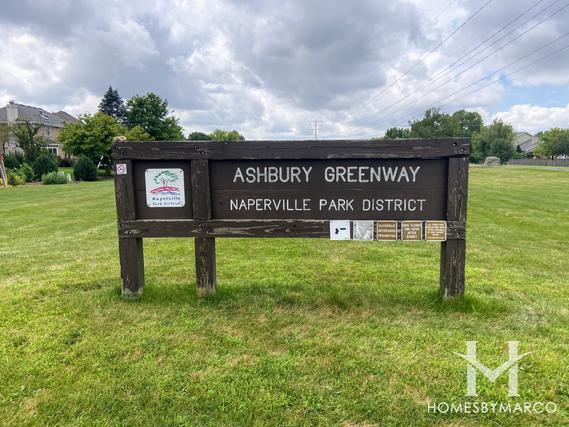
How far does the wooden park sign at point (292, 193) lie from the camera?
374 centimetres

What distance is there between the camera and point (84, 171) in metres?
33.4

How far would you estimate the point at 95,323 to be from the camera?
338 centimetres

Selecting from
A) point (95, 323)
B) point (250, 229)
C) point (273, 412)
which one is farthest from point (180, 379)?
point (250, 229)

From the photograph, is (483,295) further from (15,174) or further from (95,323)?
(15,174)

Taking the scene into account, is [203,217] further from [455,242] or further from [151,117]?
[151,117]

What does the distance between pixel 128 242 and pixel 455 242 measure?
3265 millimetres

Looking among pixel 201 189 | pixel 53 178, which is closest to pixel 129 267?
pixel 201 189

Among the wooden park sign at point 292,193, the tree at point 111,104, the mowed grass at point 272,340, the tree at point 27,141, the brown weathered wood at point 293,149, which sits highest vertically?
the tree at point 111,104

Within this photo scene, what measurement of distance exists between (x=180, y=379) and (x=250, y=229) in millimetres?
1677

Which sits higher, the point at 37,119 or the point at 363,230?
the point at 37,119

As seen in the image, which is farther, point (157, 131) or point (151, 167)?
point (157, 131)

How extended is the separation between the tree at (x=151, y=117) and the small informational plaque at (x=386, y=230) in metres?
60.2

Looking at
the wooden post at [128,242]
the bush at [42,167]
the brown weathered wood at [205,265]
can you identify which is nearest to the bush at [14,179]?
the bush at [42,167]

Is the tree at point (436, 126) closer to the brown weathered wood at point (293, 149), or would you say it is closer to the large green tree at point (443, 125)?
the large green tree at point (443, 125)
